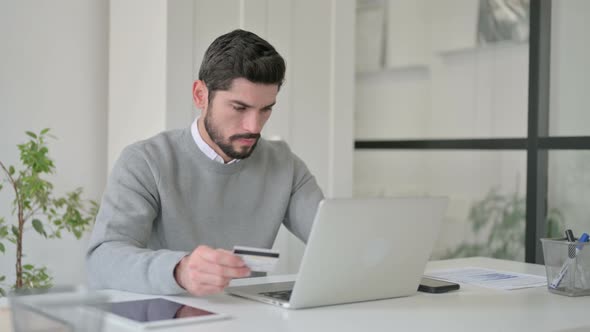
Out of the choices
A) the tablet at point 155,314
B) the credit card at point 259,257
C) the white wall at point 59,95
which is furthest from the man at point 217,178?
the white wall at point 59,95

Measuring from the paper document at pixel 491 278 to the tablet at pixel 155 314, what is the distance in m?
0.81

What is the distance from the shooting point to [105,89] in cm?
329

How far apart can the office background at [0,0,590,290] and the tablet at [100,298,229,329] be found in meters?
1.49

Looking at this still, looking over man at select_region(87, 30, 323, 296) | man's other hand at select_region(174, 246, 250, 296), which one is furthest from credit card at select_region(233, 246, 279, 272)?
man at select_region(87, 30, 323, 296)

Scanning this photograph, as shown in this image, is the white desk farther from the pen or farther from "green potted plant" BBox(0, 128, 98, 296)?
"green potted plant" BBox(0, 128, 98, 296)

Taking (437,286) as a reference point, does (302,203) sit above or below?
above

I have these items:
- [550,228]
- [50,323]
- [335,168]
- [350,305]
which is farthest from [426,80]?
[50,323]

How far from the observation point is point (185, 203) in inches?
80.6

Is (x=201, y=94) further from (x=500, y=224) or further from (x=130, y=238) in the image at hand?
(x=500, y=224)

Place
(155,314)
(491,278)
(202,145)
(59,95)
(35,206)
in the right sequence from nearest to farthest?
1. (155,314)
2. (491,278)
3. (202,145)
4. (35,206)
5. (59,95)

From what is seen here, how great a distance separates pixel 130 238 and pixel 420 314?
2.38 feet

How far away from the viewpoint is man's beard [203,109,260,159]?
80.1 inches

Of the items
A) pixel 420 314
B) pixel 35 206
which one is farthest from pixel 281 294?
pixel 35 206

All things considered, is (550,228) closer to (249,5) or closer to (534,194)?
(534,194)
